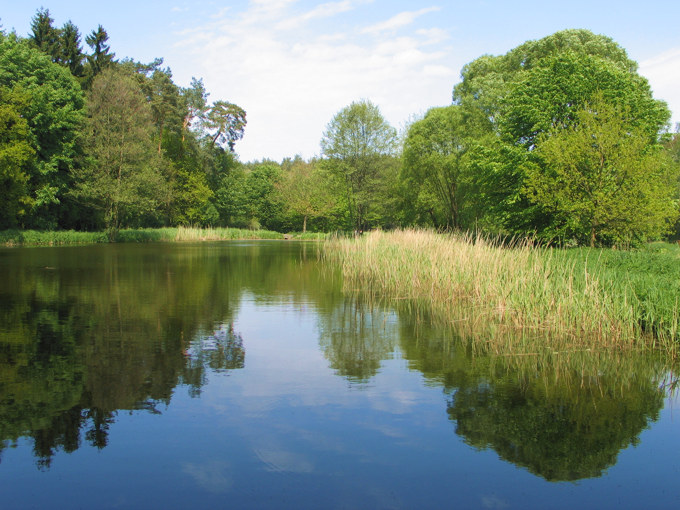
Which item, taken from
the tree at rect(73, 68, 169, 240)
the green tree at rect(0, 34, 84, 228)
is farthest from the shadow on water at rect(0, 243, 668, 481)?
the tree at rect(73, 68, 169, 240)

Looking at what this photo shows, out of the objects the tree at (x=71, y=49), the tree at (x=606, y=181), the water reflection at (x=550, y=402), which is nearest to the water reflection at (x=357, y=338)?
the water reflection at (x=550, y=402)

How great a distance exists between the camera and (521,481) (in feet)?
16.0

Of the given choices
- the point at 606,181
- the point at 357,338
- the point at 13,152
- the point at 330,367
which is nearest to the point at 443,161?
the point at 606,181

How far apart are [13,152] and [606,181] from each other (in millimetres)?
34686

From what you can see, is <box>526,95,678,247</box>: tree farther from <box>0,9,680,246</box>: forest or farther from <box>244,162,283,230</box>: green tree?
<box>244,162,283,230</box>: green tree

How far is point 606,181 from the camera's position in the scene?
20.5m

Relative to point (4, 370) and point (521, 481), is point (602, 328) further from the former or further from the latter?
point (4, 370)

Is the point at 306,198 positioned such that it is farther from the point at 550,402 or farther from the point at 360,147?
the point at 550,402

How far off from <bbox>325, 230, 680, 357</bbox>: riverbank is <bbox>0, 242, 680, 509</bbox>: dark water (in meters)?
1.03

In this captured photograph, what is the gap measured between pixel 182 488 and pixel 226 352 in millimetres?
4768

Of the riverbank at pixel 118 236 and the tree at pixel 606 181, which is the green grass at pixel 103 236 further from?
the tree at pixel 606 181

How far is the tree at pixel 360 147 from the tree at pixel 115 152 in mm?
16098

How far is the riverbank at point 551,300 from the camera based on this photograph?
9828 millimetres

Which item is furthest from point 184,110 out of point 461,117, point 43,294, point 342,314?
point 342,314
